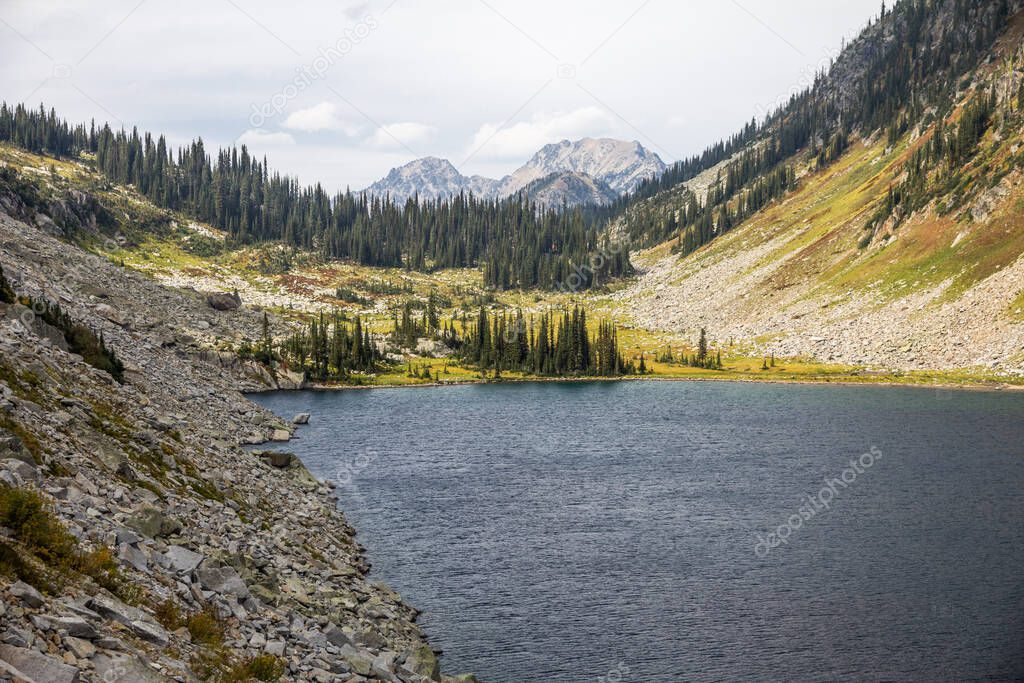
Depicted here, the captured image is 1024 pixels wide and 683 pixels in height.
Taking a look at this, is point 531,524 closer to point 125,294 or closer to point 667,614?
point 667,614

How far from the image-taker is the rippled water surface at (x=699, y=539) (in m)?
43.1

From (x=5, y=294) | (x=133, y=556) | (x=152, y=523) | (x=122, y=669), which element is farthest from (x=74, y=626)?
(x=5, y=294)

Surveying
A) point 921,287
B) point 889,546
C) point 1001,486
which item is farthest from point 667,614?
point 921,287

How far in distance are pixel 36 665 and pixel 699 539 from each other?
169ft

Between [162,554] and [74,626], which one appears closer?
[74,626]

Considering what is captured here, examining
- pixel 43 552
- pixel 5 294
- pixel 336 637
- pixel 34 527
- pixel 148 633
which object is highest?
pixel 5 294

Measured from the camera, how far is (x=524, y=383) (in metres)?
172

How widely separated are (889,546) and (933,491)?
17861 mm

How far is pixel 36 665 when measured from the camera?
55.3 ft

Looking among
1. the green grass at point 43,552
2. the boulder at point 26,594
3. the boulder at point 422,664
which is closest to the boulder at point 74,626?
the boulder at point 26,594

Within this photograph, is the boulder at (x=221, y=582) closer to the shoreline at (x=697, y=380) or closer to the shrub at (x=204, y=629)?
the shrub at (x=204, y=629)

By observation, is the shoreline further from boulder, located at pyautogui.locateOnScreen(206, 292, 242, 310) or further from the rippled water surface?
boulder, located at pyautogui.locateOnScreen(206, 292, 242, 310)

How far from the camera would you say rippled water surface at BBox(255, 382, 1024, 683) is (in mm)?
43094

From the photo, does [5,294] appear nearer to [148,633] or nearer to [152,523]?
[152,523]
